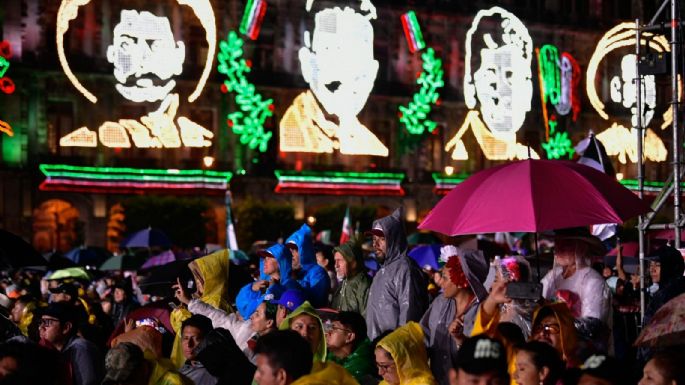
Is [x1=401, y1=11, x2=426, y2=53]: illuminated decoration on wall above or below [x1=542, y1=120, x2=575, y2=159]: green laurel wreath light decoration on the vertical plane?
above

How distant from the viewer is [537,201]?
7582 millimetres

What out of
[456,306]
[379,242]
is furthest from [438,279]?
[379,242]

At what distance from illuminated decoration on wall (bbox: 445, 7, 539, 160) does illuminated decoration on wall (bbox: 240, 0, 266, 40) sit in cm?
787

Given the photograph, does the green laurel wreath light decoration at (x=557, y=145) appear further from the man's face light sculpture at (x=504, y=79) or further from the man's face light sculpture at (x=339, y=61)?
the man's face light sculpture at (x=339, y=61)

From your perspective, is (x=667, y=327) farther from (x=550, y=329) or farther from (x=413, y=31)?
(x=413, y=31)

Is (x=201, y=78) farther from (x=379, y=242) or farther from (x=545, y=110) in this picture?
(x=379, y=242)

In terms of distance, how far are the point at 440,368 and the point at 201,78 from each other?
102 feet

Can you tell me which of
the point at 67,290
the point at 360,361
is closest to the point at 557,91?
the point at 67,290

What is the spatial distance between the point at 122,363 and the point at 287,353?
115 cm

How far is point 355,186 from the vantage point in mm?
42344

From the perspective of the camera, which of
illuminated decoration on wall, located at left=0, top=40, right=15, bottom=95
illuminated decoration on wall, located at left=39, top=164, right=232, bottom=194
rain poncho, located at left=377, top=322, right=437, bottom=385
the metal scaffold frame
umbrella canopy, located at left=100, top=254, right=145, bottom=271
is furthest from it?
illuminated decoration on wall, located at left=39, top=164, right=232, bottom=194

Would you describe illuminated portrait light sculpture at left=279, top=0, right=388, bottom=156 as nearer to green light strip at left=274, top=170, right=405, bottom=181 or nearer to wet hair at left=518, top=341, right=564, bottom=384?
green light strip at left=274, top=170, right=405, bottom=181

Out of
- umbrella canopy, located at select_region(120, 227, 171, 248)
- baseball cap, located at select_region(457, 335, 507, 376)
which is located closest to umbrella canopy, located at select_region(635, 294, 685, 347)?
baseball cap, located at select_region(457, 335, 507, 376)

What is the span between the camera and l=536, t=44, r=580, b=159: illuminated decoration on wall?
43.8 metres
